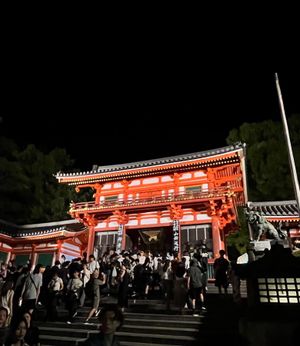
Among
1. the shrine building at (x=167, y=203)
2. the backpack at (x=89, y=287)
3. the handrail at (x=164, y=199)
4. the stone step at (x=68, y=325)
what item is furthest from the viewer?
the shrine building at (x=167, y=203)

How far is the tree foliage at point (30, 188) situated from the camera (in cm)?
2770

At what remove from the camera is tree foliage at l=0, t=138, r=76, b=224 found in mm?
27703

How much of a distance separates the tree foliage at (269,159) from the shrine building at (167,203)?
16.5 ft

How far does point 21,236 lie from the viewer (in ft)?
71.2

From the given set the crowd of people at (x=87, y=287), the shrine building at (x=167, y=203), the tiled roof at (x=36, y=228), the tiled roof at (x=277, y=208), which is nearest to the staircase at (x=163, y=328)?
the crowd of people at (x=87, y=287)

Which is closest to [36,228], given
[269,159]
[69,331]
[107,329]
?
[69,331]

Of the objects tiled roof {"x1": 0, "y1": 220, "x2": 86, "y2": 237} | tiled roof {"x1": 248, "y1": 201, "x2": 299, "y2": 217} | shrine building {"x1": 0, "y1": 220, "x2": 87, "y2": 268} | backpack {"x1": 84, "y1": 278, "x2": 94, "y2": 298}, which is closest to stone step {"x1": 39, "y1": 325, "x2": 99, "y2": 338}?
backpack {"x1": 84, "y1": 278, "x2": 94, "y2": 298}

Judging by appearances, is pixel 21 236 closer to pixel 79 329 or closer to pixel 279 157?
pixel 79 329

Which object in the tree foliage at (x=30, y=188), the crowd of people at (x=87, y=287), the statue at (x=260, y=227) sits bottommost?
the crowd of people at (x=87, y=287)

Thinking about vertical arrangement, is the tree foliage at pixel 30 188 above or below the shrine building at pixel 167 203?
above

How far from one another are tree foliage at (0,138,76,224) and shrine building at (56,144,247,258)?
32.6 ft

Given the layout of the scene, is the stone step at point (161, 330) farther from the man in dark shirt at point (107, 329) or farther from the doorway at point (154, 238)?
the doorway at point (154, 238)

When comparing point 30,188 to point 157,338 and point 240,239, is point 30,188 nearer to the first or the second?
point 240,239

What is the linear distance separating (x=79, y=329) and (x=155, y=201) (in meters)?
10.7
